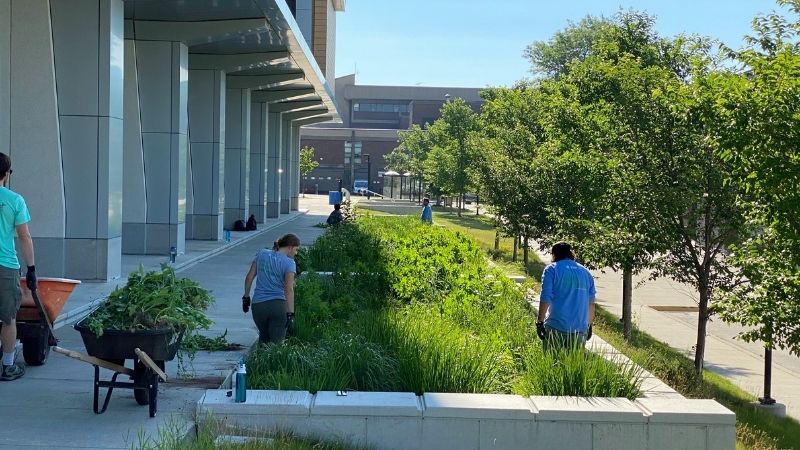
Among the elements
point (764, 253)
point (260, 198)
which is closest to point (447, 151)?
point (260, 198)

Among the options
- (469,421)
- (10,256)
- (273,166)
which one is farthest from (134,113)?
(273,166)

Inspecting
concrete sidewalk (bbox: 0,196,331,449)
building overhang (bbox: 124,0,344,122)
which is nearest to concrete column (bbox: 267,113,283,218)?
building overhang (bbox: 124,0,344,122)

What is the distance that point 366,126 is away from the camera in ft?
454

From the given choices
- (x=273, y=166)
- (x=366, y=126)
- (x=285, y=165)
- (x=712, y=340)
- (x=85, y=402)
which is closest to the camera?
(x=85, y=402)

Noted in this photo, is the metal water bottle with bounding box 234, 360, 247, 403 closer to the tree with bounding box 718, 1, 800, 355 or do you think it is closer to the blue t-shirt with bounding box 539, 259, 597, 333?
the blue t-shirt with bounding box 539, 259, 597, 333

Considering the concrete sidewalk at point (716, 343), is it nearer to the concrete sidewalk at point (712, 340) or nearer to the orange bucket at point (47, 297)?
the concrete sidewalk at point (712, 340)

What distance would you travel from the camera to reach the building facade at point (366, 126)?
121m

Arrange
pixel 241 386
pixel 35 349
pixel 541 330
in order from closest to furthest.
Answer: pixel 241 386 < pixel 541 330 < pixel 35 349

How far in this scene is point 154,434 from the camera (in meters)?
7.45

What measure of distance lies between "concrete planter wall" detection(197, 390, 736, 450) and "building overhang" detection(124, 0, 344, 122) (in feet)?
54.4

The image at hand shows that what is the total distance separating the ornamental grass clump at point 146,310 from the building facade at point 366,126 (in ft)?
329

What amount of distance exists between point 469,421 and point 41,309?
4118 millimetres

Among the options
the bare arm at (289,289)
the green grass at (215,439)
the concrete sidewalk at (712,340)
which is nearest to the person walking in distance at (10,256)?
the green grass at (215,439)

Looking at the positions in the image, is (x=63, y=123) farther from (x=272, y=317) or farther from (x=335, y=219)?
(x=272, y=317)
